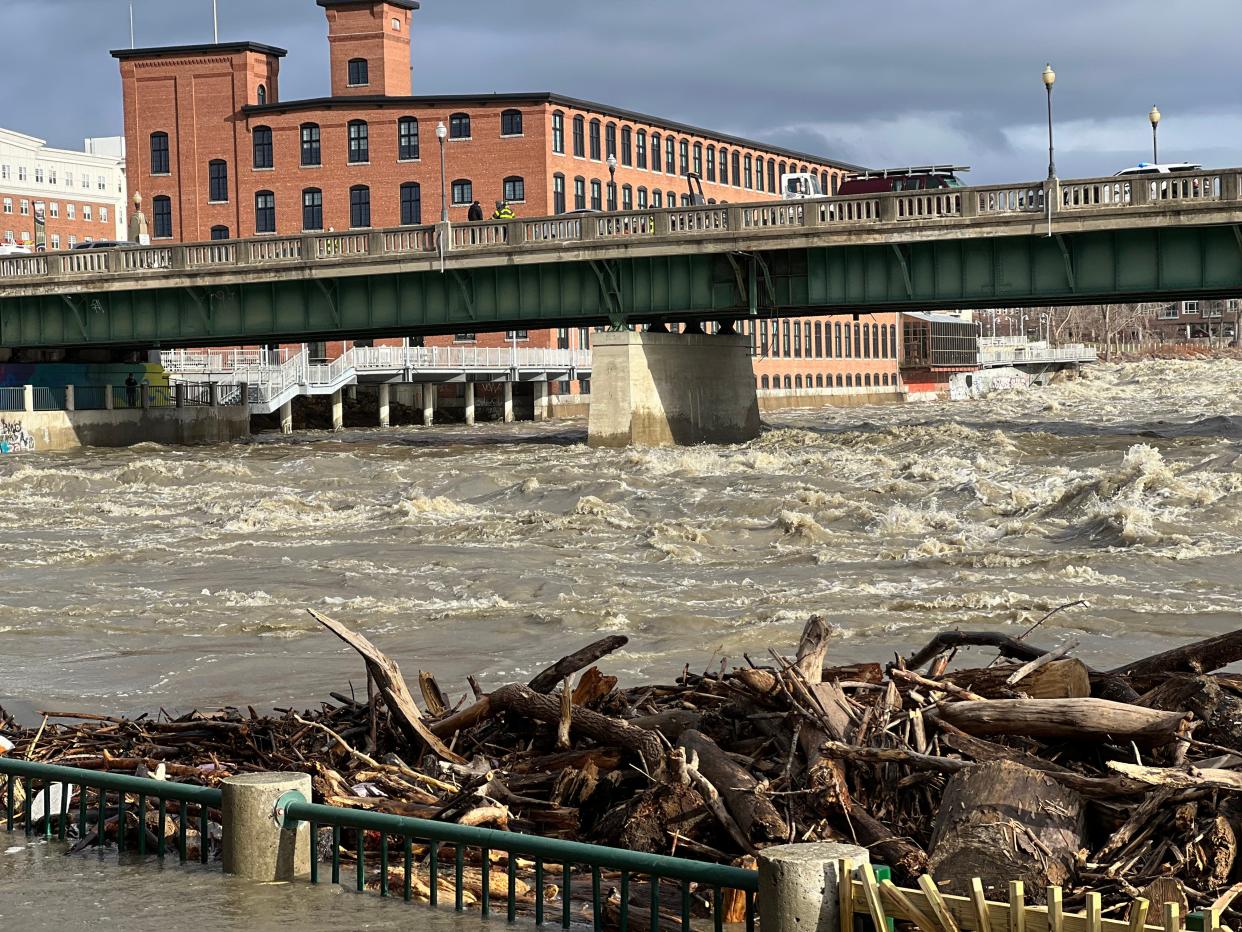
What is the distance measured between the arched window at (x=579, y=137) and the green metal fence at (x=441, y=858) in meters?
85.2

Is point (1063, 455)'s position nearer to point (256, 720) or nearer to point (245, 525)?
point (245, 525)

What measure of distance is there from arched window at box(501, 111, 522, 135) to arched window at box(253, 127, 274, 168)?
13.7 metres

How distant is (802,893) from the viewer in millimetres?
5938

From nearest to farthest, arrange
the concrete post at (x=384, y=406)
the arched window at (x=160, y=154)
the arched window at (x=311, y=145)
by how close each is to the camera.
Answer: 1. the concrete post at (x=384, y=406)
2. the arched window at (x=311, y=145)
3. the arched window at (x=160, y=154)

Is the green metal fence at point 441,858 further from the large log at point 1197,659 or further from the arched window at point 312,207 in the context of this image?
the arched window at point 312,207

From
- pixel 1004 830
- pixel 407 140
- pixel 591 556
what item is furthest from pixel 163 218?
pixel 1004 830

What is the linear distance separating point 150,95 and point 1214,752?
315ft

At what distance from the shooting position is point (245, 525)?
34250 millimetres

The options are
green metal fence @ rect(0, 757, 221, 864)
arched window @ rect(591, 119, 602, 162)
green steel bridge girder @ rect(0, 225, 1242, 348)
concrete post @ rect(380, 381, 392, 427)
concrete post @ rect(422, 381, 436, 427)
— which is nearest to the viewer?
green metal fence @ rect(0, 757, 221, 864)

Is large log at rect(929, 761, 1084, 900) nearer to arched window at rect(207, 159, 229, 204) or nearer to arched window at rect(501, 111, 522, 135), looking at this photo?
arched window at rect(501, 111, 522, 135)

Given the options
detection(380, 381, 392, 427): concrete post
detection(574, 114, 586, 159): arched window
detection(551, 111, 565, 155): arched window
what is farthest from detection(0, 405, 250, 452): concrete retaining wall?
detection(574, 114, 586, 159): arched window

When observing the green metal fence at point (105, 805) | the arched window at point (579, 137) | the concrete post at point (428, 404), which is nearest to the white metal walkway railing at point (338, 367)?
the concrete post at point (428, 404)

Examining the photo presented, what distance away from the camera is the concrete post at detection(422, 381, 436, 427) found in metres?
86.1

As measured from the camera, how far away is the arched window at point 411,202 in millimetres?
92562
